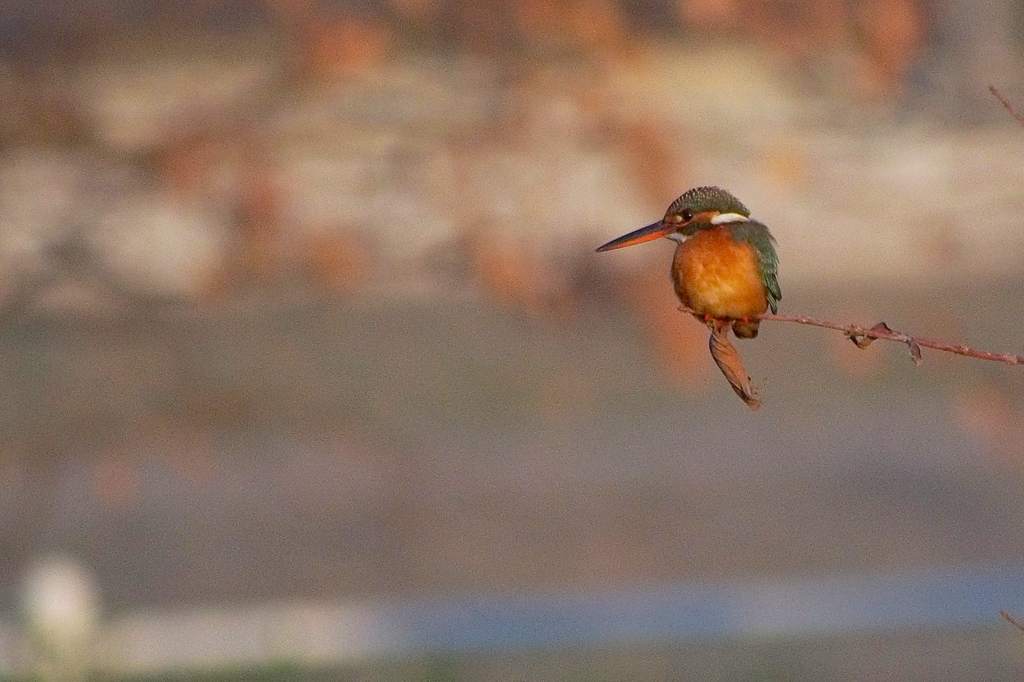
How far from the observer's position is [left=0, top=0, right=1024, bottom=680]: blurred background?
17.1 ft

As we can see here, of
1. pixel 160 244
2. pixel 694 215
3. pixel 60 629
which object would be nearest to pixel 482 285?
pixel 160 244

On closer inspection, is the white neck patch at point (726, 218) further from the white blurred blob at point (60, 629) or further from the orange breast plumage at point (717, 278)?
the white blurred blob at point (60, 629)

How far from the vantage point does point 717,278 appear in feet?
4.56

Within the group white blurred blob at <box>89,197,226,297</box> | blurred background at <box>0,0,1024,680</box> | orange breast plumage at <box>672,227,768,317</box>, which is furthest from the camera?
white blurred blob at <box>89,197,226,297</box>

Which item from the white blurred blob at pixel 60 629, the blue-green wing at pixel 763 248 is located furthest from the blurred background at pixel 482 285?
the blue-green wing at pixel 763 248

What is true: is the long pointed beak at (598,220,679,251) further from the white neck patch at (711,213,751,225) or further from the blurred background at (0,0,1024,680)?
the blurred background at (0,0,1024,680)

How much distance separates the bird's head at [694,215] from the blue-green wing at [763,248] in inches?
0.5

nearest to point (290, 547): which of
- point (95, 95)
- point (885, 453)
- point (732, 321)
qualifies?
point (885, 453)

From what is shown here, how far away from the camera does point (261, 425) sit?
606 cm

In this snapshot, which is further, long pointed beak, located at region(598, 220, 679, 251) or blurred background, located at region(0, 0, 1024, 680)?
blurred background, located at region(0, 0, 1024, 680)

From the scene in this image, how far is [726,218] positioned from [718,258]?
0.08 meters

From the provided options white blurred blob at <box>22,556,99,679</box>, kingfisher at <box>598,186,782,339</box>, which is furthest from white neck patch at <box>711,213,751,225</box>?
white blurred blob at <box>22,556,99,679</box>

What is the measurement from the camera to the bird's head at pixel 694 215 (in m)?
1.44

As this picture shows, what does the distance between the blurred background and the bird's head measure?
338 cm
